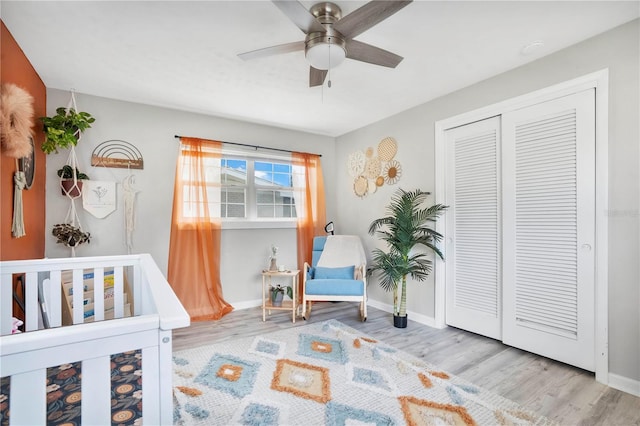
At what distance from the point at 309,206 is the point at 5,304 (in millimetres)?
3106

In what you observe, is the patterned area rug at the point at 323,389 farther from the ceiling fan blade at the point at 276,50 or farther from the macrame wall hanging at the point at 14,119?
the ceiling fan blade at the point at 276,50

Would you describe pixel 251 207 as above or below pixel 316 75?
below

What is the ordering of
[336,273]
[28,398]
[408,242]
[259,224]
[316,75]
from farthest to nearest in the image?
[259,224] → [336,273] → [408,242] → [316,75] → [28,398]

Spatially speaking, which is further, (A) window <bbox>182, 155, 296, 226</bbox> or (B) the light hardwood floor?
(A) window <bbox>182, 155, 296, 226</bbox>

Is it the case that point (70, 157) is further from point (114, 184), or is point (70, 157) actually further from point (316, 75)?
point (316, 75)

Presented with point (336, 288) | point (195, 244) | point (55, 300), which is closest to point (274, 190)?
point (195, 244)

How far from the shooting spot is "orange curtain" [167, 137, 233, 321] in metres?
3.38

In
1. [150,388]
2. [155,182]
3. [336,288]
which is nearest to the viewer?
[150,388]

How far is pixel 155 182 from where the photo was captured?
132 inches

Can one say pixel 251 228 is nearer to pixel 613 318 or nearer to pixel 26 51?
pixel 26 51

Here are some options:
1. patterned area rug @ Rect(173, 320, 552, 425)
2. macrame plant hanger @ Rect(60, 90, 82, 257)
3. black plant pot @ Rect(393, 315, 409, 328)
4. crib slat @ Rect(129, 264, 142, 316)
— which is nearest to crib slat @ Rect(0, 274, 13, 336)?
crib slat @ Rect(129, 264, 142, 316)

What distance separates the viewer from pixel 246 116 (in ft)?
12.3

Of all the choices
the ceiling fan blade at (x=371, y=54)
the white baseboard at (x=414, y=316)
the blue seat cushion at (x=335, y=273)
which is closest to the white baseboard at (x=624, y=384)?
the white baseboard at (x=414, y=316)

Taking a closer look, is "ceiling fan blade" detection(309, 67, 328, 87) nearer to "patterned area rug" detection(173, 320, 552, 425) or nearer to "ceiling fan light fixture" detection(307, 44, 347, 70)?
"ceiling fan light fixture" detection(307, 44, 347, 70)
